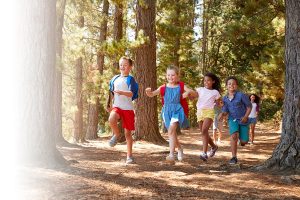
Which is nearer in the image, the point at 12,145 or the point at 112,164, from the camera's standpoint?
the point at 12,145

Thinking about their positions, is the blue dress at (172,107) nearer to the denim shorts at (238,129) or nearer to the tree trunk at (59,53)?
the denim shorts at (238,129)

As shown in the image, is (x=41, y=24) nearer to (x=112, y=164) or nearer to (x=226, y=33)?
(x=112, y=164)

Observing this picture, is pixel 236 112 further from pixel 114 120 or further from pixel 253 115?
pixel 253 115

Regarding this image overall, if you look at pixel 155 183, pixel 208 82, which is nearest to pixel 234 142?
pixel 208 82

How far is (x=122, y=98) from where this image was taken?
22.2 feet

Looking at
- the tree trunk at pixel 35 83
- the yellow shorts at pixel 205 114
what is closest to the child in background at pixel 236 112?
the yellow shorts at pixel 205 114

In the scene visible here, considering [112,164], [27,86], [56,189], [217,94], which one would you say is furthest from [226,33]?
[56,189]

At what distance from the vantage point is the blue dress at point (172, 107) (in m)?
6.71

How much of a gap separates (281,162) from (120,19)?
10392 mm

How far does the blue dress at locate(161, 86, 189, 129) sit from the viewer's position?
6.71 meters

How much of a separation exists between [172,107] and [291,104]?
2.06 m

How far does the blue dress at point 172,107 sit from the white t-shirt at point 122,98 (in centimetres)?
66

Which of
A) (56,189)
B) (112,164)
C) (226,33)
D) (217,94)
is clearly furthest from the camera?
(226,33)

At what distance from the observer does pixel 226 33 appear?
47.6 feet
